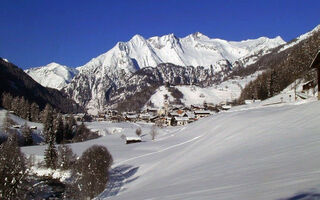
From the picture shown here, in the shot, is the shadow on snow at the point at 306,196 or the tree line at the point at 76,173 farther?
the tree line at the point at 76,173

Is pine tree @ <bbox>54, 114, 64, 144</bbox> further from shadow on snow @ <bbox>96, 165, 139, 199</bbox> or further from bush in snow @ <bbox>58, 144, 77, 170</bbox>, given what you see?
shadow on snow @ <bbox>96, 165, 139, 199</bbox>

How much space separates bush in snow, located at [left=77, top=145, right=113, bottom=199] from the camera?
2919cm

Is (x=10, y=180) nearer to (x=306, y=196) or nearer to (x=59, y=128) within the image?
(x=306, y=196)

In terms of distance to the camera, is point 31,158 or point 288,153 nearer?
point 288,153

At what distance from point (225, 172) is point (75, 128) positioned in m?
111

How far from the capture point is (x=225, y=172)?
11.7m

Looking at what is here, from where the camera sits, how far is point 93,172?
3097 centimetres

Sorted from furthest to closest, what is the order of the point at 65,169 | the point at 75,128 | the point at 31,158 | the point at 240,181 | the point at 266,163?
the point at 75,128
the point at 31,158
the point at 65,169
the point at 266,163
the point at 240,181

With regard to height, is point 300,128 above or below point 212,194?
above

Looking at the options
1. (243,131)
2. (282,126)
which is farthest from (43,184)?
(282,126)

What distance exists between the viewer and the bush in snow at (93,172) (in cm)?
2919

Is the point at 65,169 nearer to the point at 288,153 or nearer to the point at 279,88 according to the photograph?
the point at 288,153

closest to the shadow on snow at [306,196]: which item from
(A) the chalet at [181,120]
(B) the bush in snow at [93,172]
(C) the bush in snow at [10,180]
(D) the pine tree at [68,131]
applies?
(C) the bush in snow at [10,180]

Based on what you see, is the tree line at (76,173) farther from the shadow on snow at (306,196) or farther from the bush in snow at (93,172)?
the shadow on snow at (306,196)
